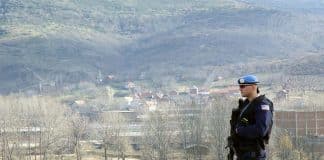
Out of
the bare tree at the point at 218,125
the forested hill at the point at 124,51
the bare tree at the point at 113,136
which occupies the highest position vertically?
the forested hill at the point at 124,51

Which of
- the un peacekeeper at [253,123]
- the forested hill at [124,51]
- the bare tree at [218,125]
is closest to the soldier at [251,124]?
the un peacekeeper at [253,123]

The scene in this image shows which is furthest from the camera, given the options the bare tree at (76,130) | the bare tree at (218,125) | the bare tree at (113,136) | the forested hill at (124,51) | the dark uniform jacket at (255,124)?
the forested hill at (124,51)

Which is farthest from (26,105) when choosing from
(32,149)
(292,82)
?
(292,82)

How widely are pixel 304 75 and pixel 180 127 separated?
66671mm

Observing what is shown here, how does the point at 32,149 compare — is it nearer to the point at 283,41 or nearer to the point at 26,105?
the point at 26,105

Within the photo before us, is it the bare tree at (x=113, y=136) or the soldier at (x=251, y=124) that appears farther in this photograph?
the bare tree at (x=113, y=136)

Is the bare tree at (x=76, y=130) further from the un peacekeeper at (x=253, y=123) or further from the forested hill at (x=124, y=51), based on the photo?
the forested hill at (x=124, y=51)

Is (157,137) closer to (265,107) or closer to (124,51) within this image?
(265,107)

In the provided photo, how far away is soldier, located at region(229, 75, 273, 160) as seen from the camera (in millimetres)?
8203

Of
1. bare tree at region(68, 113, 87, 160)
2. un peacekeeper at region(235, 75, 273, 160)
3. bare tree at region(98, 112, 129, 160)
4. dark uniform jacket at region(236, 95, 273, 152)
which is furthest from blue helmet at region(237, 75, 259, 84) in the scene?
bare tree at region(68, 113, 87, 160)

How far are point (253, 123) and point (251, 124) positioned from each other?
0.09ft

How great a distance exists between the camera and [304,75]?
123m

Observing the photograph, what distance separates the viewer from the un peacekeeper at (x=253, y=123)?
8195 millimetres

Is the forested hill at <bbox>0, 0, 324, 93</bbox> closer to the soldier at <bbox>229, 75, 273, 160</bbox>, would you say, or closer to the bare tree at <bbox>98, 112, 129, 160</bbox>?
the bare tree at <bbox>98, 112, 129, 160</bbox>
